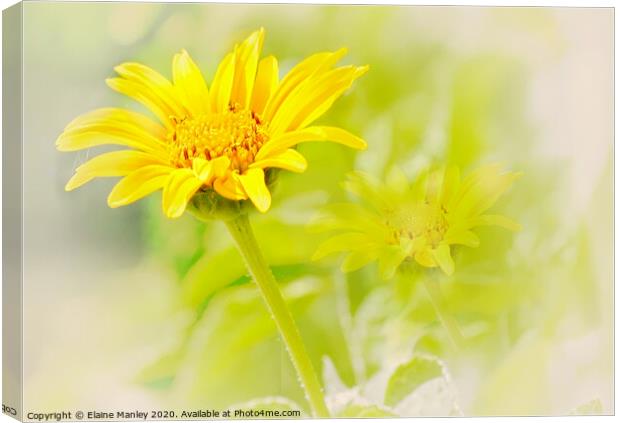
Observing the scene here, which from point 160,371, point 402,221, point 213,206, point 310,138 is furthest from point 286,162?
point 160,371

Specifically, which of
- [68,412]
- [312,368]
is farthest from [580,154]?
[68,412]

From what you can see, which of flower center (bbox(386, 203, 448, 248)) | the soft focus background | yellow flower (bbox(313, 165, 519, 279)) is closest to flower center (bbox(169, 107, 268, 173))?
the soft focus background

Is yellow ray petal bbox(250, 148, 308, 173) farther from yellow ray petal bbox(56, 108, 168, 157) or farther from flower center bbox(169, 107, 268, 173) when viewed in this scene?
yellow ray petal bbox(56, 108, 168, 157)

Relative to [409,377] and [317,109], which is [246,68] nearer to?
[317,109]

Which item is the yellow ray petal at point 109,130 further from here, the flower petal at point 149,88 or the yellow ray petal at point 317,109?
the yellow ray petal at point 317,109

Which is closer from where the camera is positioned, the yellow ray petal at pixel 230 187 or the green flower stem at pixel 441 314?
the yellow ray petal at pixel 230 187

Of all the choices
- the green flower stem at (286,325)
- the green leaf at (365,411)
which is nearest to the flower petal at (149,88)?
the green flower stem at (286,325)
